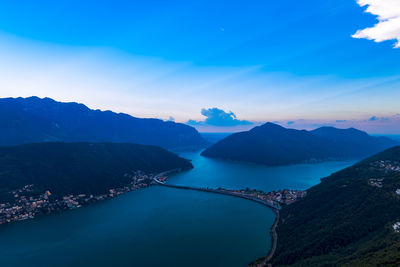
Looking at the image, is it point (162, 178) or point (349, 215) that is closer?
point (349, 215)

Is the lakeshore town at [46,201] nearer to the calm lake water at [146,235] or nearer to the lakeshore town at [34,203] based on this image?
the lakeshore town at [34,203]

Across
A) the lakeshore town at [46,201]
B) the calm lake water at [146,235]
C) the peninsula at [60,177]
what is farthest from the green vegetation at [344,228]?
the peninsula at [60,177]

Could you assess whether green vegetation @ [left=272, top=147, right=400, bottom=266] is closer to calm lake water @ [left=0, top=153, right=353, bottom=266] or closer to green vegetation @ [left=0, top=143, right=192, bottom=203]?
calm lake water @ [left=0, top=153, right=353, bottom=266]

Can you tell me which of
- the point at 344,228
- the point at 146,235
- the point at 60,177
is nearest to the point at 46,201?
the point at 60,177

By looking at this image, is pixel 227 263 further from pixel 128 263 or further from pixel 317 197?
pixel 317 197

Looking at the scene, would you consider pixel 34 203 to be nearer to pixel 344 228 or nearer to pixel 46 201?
pixel 46 201

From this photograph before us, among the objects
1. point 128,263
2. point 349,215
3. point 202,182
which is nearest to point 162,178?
point 202,182
